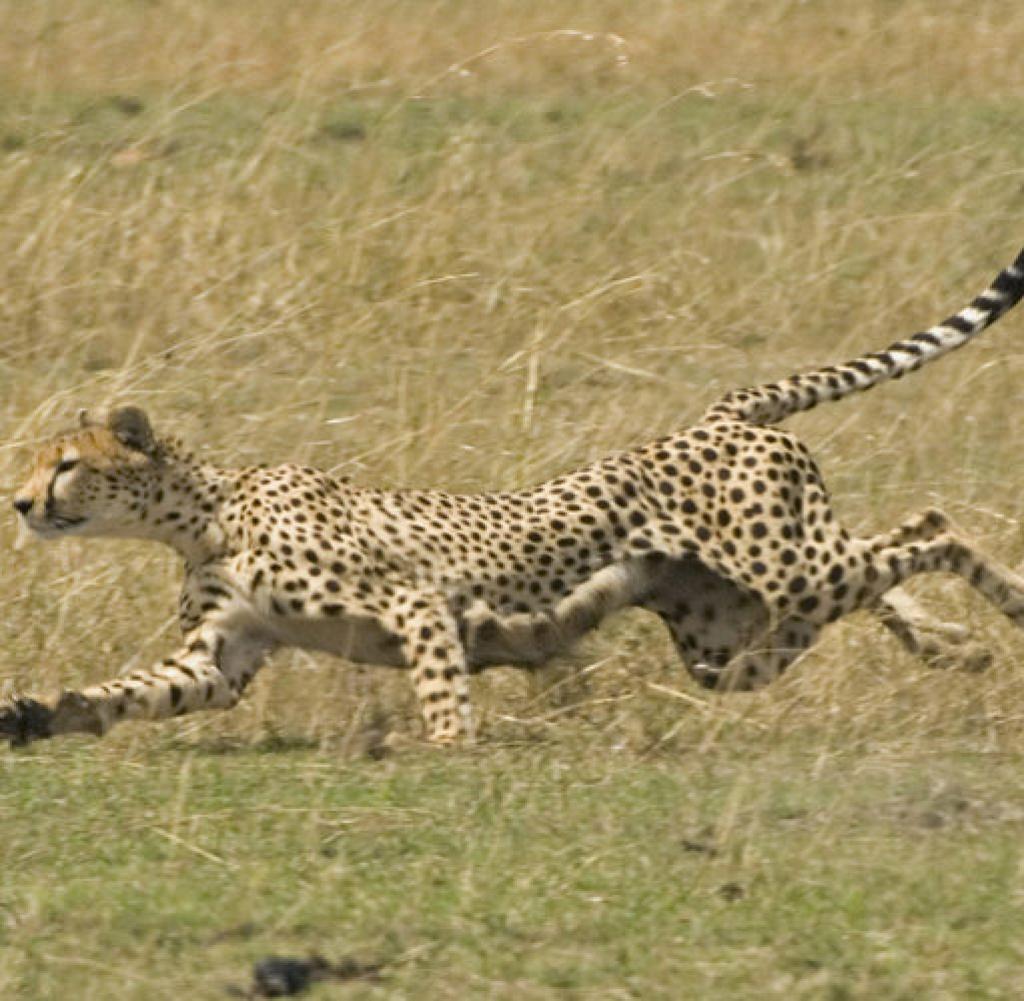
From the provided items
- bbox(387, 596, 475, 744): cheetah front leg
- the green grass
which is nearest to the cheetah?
bbox(387, 596, 475, 744): cheetah front leg

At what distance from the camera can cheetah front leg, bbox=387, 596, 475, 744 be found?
6.98 m

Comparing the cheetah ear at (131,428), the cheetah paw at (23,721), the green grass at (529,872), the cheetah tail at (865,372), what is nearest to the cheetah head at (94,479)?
the cheetah ear at (131,428)

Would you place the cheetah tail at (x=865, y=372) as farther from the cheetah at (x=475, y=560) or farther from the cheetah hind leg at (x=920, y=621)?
the cheetah hind leg at (x=920, y=621)

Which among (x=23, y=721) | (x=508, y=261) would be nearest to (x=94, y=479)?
(x=23, y=721)

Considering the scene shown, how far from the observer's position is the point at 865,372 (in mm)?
7812

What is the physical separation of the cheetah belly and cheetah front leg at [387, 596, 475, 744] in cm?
5

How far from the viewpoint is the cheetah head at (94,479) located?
7184 mm

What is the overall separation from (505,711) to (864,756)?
3.16 feet

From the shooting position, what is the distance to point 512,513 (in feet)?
24.5

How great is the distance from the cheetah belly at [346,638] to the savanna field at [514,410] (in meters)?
0.12

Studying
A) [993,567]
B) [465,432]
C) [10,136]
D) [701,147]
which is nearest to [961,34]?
[701,147]

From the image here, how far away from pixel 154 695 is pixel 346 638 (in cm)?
44

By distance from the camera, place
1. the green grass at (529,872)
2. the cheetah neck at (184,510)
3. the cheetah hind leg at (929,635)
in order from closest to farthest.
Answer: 1. the green grass at (529,872)
2. the cheetah neck at (184,510)
3. the cheetah hind leg at (929,635)

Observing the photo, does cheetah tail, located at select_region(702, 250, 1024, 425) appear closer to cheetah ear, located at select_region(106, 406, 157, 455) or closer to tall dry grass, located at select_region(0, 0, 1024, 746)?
tall dry grass, located at select_region(0, 0, 1024, 746)
